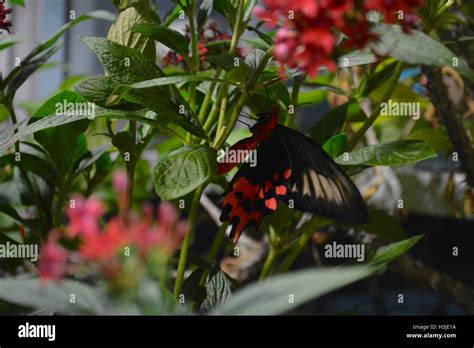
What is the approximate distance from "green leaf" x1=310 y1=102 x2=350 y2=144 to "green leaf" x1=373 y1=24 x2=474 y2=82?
1.01ft

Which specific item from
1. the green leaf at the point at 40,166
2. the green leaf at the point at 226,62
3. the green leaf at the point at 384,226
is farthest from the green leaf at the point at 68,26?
the green leaf at the point at 384,226

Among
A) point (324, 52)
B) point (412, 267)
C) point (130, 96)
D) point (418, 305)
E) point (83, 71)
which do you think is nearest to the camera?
point (324, 52)

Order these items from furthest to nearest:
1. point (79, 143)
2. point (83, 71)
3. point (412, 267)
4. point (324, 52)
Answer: point (83, 71) → point (412, 267) → point (79, 143) → point (324, 52)

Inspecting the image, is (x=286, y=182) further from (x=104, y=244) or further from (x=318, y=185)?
(x=104, y=244)

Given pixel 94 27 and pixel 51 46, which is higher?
pixel 94 27

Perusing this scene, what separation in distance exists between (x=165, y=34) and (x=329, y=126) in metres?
0.24

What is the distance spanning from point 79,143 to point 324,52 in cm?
42

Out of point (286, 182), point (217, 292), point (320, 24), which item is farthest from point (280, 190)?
point (320, 24)

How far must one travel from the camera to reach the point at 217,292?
61 cm

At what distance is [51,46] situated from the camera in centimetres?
79

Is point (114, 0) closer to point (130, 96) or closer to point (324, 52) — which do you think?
point (130, 96)

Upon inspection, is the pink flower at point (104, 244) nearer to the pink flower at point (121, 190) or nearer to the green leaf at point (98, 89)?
the pink flower at point (121, 190)
